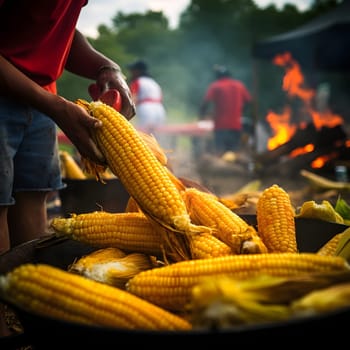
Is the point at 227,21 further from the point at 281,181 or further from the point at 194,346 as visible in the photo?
the point at 194,346

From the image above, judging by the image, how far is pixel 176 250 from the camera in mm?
1787

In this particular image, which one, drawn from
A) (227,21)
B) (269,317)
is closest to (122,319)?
(269,317)

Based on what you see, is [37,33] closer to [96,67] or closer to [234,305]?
[96,67]

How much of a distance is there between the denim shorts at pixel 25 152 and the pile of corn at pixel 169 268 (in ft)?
1.35

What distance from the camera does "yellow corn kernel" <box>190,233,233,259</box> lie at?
1.67 metres

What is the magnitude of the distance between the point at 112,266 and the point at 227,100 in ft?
34.9

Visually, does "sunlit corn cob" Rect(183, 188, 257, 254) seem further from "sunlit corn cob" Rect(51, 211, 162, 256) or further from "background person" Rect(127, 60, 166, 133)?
"background person" Rect(127, 60, 166, 133)

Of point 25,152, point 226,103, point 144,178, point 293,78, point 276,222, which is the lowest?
point 276,222

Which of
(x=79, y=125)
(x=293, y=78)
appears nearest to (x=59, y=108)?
(x=79, y=125)

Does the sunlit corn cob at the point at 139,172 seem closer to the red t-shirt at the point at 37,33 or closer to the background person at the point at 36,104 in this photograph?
the background person at the point at 36,104

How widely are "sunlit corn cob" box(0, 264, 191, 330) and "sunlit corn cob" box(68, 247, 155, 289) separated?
0.31 meters

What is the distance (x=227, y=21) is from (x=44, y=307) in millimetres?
35862

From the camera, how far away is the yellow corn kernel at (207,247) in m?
1.67

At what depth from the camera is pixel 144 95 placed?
34.1 feet
